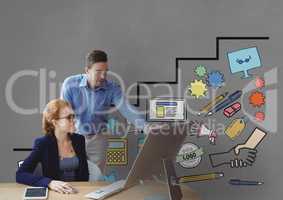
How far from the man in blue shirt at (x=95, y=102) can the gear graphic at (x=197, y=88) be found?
0.42m

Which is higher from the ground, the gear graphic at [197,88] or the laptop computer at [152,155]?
the gear graphic at [197,88]

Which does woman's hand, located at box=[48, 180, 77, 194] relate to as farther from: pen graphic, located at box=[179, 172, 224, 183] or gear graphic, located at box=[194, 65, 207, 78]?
gear graphic, located at box=[194, 65, 207, 78]

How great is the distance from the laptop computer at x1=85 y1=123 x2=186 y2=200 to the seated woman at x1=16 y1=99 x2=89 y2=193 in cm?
26

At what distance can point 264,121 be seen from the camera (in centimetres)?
314

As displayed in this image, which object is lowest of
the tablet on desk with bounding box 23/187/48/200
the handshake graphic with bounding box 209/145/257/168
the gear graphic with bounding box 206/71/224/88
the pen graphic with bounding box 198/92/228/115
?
the tablet on desk with bounding box 23/187/48/200

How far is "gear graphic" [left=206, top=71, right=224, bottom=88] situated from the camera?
3.10 m

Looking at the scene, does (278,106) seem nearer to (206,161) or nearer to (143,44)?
(206,161)

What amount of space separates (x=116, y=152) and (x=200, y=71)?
2.72 feet

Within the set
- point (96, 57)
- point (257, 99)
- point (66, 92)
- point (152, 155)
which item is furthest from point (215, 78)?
point (152, 155)

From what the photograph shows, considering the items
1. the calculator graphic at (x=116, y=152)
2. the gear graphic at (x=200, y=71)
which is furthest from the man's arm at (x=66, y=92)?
the gear graphic at (x=200, y=71)

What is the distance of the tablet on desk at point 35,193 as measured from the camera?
217 centimetres

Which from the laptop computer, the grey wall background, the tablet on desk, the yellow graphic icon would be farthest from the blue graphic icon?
the tablet on desk

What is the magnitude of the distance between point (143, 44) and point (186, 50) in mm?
306

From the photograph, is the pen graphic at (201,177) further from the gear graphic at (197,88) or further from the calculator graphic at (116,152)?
the gear graphic at (197,88)
